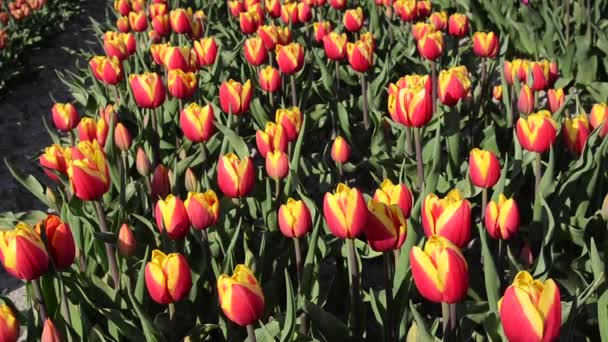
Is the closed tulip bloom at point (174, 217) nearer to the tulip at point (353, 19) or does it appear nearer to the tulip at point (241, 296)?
the tulip at point (241, 296)

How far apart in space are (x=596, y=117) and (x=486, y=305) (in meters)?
1.16

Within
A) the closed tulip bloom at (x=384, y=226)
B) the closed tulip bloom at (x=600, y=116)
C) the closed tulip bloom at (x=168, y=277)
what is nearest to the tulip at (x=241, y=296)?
the closed tulip bloom at (x=168, y=277)

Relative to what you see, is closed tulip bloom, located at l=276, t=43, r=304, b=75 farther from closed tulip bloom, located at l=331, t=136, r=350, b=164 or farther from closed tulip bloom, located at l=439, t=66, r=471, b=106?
closed tulip bloom, located at l=439, t=66, r=471, b=106

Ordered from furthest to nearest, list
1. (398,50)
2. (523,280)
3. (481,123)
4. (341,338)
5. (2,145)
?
(2,145) < (398,50) < (481,123) < (341,338) < (523,280)

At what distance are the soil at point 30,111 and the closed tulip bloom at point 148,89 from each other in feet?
2.21

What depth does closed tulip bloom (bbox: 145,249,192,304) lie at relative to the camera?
185 cm

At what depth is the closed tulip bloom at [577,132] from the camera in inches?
108

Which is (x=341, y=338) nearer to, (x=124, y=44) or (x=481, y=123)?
(x=481, y=123)

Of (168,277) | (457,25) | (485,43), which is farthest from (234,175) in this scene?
(457,25)

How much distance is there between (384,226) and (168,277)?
60 centimetres

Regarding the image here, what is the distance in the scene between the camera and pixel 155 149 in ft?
11.9

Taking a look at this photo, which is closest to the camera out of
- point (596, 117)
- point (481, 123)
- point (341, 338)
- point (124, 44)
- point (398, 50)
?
point (341, 338)

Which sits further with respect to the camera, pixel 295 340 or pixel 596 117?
pixel 596 117

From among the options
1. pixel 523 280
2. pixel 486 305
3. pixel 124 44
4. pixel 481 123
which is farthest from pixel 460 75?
pixel 124 44
